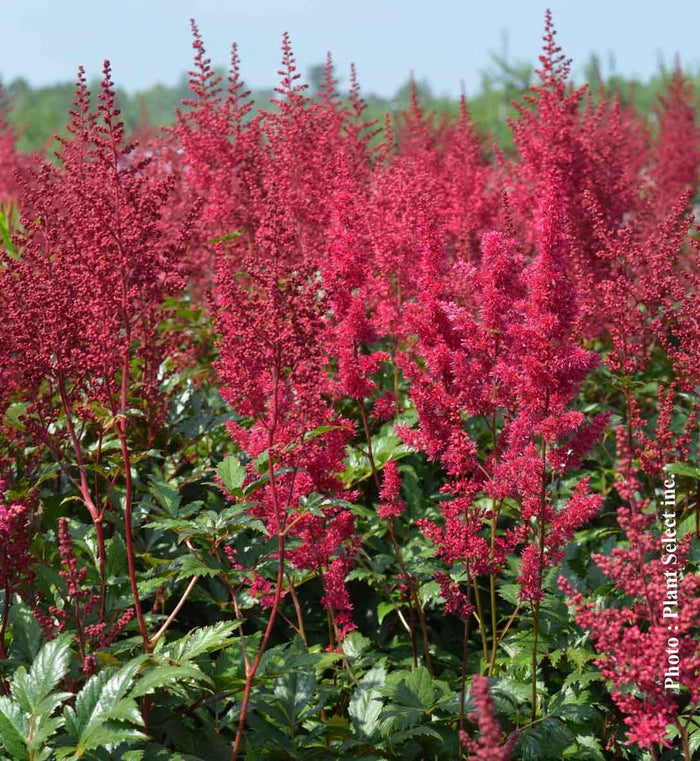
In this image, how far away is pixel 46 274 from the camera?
303 cm

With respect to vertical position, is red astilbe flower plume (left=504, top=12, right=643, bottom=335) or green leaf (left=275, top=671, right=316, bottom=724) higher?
red astilbe flower plume (left=504, top=12, right=643, bottom=335)

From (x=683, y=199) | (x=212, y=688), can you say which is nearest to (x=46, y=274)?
(x=212, y=688)

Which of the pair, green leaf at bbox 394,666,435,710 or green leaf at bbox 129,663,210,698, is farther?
green leaf at bbox 394,666,435,710

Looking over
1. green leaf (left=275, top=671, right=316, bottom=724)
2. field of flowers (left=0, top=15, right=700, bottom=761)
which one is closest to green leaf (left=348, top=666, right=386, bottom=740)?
field of flowers (left=0, top=15, right=700, bottom=761)

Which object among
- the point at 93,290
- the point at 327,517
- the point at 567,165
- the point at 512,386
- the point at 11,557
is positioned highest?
the point at 567,165

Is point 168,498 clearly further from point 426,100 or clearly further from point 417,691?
point 426,100

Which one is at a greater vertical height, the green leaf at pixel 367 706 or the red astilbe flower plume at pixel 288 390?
the red astilbe flower plume at pixel 288 390

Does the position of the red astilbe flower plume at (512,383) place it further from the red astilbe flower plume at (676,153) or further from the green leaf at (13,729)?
the red astilbe flower plume at (676,153)

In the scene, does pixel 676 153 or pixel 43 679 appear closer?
pixel 43 679

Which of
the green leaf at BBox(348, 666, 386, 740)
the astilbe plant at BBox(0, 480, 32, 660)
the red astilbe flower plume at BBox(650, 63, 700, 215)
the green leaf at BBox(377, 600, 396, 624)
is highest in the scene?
the red astilbe flower plume at BBox(650, 63, 700, 215)

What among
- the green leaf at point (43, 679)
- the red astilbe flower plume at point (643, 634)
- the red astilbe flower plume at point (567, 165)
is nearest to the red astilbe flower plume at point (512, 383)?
the red astilbe flower plume at point (643, 634)

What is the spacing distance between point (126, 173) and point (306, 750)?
7.01 feet

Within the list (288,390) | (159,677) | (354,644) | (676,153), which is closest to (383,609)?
(354,644)

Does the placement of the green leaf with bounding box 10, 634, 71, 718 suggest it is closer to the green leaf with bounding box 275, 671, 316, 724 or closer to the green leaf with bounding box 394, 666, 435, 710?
the green leaf with bounding box 275, 671, 316, 724
